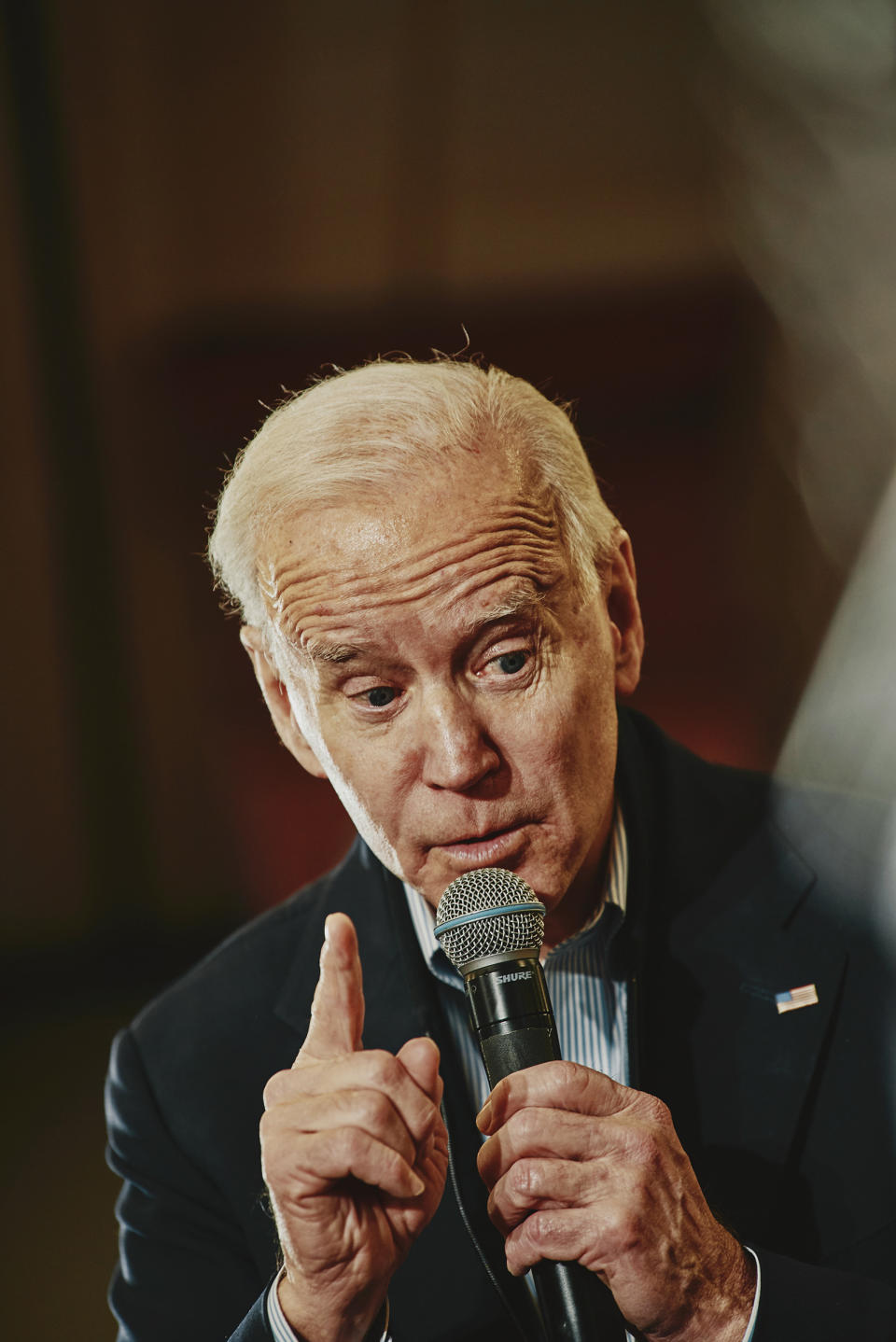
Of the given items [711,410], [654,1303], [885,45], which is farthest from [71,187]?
[654,1303]

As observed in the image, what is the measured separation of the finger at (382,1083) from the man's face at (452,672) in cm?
29

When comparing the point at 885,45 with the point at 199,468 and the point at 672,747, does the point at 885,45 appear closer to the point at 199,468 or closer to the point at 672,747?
the point at 672,747

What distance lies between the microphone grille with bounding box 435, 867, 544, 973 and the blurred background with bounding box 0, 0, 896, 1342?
67 centimetres

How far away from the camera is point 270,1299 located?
1259mm

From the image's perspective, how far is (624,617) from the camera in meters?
1.62

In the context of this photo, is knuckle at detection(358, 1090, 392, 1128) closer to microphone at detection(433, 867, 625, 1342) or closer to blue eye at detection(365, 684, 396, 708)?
microphone at detection(433, 867, 625, 1342)

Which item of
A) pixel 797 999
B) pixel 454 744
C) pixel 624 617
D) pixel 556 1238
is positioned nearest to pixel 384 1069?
pixel 556 1238

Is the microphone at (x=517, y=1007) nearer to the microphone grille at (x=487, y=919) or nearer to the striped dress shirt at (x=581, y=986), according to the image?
the microphone grille at (x=487, y=919)

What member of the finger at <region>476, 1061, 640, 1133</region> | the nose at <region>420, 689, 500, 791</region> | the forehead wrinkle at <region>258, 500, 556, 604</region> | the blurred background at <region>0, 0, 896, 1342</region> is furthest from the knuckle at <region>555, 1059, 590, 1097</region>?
the blurred background at <region>0, 0, 896, 1342</region>

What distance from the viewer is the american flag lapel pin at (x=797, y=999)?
1437 mm

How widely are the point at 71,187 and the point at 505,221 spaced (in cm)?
70

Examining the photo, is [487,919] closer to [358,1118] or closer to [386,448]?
[358,1118]

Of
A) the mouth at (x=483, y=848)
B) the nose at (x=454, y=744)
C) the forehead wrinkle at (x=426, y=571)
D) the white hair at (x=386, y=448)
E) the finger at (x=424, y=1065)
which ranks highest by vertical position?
the white hair at (x=386, y=448)

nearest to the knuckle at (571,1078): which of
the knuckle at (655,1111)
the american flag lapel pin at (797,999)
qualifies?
the knuckle at (655,1111)
